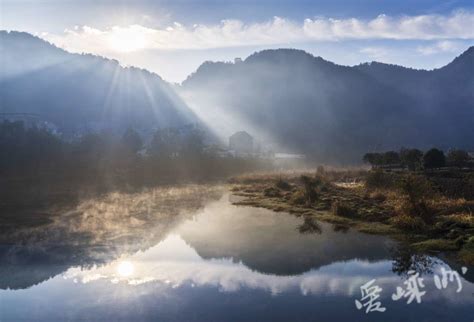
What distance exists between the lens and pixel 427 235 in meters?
27.1

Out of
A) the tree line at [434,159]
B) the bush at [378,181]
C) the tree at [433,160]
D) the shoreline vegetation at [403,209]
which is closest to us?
the shoreline vegetation at [403,209]

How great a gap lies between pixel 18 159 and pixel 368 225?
87.0 m

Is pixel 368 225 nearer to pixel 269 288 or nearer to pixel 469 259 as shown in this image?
pixel 469 259

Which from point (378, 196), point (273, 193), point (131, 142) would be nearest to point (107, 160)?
point (131, 142)

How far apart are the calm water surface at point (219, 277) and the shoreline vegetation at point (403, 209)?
6.15ft

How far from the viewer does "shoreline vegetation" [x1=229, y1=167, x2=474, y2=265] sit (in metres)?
25.3

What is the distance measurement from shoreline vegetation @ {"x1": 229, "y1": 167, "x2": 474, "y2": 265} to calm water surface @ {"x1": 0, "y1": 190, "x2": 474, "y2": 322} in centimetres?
187

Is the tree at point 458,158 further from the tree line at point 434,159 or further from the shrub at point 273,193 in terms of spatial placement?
the shrub at point 273,193

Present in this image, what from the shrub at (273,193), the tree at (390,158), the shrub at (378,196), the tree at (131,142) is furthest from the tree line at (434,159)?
the tree at (131,142)

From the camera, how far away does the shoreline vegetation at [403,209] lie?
82.9 feet

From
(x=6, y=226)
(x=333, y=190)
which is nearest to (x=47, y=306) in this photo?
(x=6, y=226)

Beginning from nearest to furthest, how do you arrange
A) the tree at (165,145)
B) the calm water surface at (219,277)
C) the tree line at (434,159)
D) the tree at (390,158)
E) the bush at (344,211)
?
the calm water surface at (219,277), the bush at (344,211), the tree line at (434,159), the tree at (390,158), the tree at (165,145)

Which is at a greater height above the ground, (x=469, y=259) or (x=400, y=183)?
(x=400, y=183)

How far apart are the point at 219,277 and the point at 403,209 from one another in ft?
58.8
